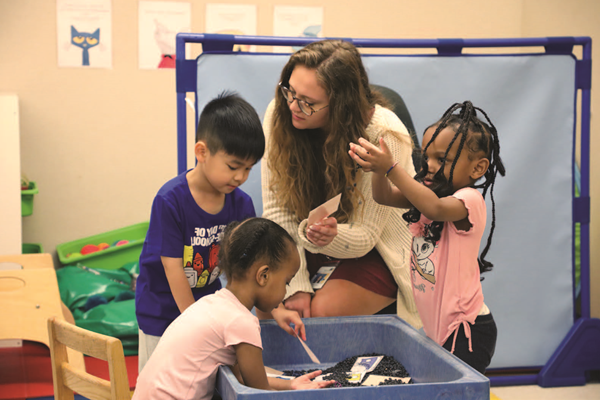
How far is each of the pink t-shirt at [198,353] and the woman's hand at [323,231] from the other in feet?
1.48

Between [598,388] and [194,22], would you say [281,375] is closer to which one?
[598,388]

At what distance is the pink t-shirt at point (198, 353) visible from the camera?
118 centimetres

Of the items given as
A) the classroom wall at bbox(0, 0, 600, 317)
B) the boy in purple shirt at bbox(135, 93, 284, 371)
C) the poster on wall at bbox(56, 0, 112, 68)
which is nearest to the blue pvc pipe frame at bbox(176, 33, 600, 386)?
the boy in purple shirt at bbox(135, 93, 284, 371)

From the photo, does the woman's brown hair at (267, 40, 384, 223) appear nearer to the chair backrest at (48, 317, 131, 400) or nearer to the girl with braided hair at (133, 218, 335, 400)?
the girl with braided hair at (133, 218, 335, 400)

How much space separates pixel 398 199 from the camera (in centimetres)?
150

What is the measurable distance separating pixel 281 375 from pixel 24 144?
9.83ft

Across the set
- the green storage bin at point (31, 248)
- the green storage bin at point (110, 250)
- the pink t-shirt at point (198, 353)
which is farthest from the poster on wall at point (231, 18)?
the pink t-shirt at point (198, 353)

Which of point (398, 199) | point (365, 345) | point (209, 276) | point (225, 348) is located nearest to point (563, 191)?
point (398, 199)

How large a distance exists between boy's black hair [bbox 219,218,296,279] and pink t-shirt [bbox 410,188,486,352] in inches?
15.6

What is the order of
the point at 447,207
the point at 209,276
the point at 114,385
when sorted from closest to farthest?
1. the point at 114,385
2. the point at 447,207
3. the point at 209,276

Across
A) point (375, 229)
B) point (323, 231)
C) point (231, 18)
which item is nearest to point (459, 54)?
point (375, 229)

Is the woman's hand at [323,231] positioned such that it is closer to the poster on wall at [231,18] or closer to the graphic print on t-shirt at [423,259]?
the graphic print on t-shirt at [423,259]

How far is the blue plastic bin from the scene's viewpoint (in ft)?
3.36

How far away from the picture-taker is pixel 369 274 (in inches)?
73.7
